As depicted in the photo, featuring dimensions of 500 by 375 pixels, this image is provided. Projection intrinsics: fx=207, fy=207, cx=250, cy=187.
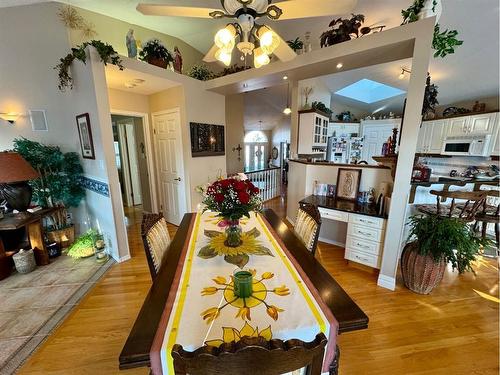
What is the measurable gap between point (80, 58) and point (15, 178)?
148 centimetres

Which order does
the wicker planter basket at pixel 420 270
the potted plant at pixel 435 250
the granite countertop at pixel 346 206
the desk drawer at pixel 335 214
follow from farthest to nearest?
the desk drawer at pixel 335 214
the granite countertop at pixel 346 206
the wicker planter basket at pixel 420 270
the potted plant at pixel 435 250

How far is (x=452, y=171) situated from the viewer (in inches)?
183

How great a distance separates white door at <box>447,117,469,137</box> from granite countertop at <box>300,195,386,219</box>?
11.8 feet

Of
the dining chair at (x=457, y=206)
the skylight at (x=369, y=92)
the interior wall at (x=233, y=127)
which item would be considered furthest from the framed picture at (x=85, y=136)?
the skylight at (x=369, y=92)

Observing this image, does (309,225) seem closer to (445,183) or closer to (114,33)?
(445,183)

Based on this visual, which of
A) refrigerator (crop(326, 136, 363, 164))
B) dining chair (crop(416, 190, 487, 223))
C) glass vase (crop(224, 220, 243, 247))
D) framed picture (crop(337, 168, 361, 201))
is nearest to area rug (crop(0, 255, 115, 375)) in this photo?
glass vase (crop(224, 220, 243, 247))

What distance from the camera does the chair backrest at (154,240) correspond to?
134 cm

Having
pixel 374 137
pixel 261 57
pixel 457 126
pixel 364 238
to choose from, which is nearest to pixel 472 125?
pixel 457 126

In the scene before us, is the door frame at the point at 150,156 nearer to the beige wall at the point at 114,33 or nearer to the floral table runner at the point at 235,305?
the beige wall at the point at 114,33

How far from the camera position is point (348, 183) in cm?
282

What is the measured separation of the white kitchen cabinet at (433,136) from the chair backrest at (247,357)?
606 centimetres

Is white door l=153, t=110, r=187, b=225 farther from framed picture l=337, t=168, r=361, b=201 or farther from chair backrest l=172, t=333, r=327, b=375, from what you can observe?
chair backrest l=172, t=333, r=327, b=375

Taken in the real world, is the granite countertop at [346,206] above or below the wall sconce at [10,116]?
below

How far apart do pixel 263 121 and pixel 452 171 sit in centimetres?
595
